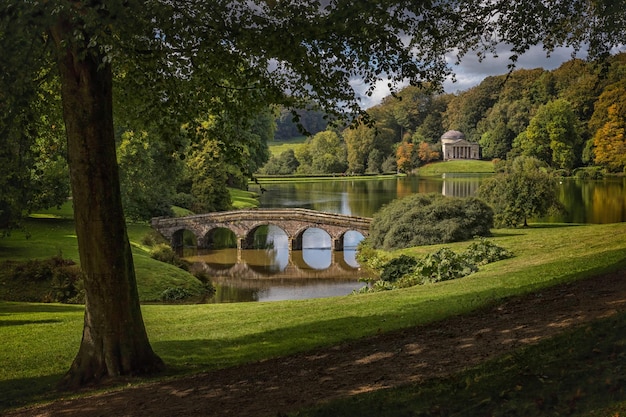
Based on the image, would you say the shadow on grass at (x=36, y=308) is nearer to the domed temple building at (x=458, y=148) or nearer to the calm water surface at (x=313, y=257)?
the calm water surface at (x=313, y=257)

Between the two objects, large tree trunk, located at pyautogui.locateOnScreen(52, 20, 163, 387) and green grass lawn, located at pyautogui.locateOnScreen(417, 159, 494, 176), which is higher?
green grass lawn, located at pyautogui.locateOnScreen(417, 159, 494, 176)

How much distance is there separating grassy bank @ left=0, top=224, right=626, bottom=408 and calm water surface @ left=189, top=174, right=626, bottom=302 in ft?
40.9

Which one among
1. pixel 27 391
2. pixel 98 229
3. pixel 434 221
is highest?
pixel 98 229

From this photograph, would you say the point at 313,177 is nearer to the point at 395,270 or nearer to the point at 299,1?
the point at 395,270

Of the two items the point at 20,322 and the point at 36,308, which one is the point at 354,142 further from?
the point at 20,322

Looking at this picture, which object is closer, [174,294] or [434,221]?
[174,294]

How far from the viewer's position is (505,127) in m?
90.6

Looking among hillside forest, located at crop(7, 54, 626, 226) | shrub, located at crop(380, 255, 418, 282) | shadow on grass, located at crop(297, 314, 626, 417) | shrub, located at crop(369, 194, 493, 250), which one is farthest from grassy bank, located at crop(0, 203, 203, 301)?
shadow on grass, located at crop(297, 314, 626, 417)

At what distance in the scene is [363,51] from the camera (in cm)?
844

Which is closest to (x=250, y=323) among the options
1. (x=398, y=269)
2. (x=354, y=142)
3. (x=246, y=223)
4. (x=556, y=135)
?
(x=398, y=269)

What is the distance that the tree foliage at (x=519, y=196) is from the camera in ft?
117

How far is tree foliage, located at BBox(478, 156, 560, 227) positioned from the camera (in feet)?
117

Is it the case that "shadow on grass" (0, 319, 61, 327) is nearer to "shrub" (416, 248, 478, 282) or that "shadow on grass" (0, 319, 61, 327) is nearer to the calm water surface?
"shrub" (416, 248, 478, 282)

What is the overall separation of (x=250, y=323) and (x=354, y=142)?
316 feet
